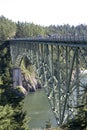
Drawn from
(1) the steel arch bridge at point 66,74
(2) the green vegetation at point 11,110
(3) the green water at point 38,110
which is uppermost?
(1) the steel arch bridge at point 66,74

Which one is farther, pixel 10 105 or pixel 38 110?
pixel 38 110

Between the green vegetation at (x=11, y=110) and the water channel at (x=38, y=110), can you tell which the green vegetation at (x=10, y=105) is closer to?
the green vegetation at (x=11, y=110)

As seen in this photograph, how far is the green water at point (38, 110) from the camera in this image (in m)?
48.6

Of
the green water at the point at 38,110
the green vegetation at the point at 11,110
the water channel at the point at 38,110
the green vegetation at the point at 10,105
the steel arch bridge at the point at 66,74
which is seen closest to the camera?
the green vegetation at the point at 10,105

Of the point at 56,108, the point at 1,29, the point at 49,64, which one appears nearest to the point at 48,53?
the point at 49,64

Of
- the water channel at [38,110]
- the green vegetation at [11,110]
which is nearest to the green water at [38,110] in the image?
the water channel at [38,110]

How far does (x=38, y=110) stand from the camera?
5712 centimetres

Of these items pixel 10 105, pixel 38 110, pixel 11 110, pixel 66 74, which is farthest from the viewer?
pixel 38 110

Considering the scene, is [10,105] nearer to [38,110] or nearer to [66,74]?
[66,74]

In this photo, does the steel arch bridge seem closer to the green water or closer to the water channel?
the water channel

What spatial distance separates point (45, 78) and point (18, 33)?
75.1 metres

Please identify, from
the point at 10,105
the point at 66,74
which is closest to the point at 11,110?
the point at 10,105

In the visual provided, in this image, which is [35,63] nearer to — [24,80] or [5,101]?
[5,101]

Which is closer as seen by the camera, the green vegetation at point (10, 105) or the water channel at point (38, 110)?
the green vegetation at point (10, 105)
